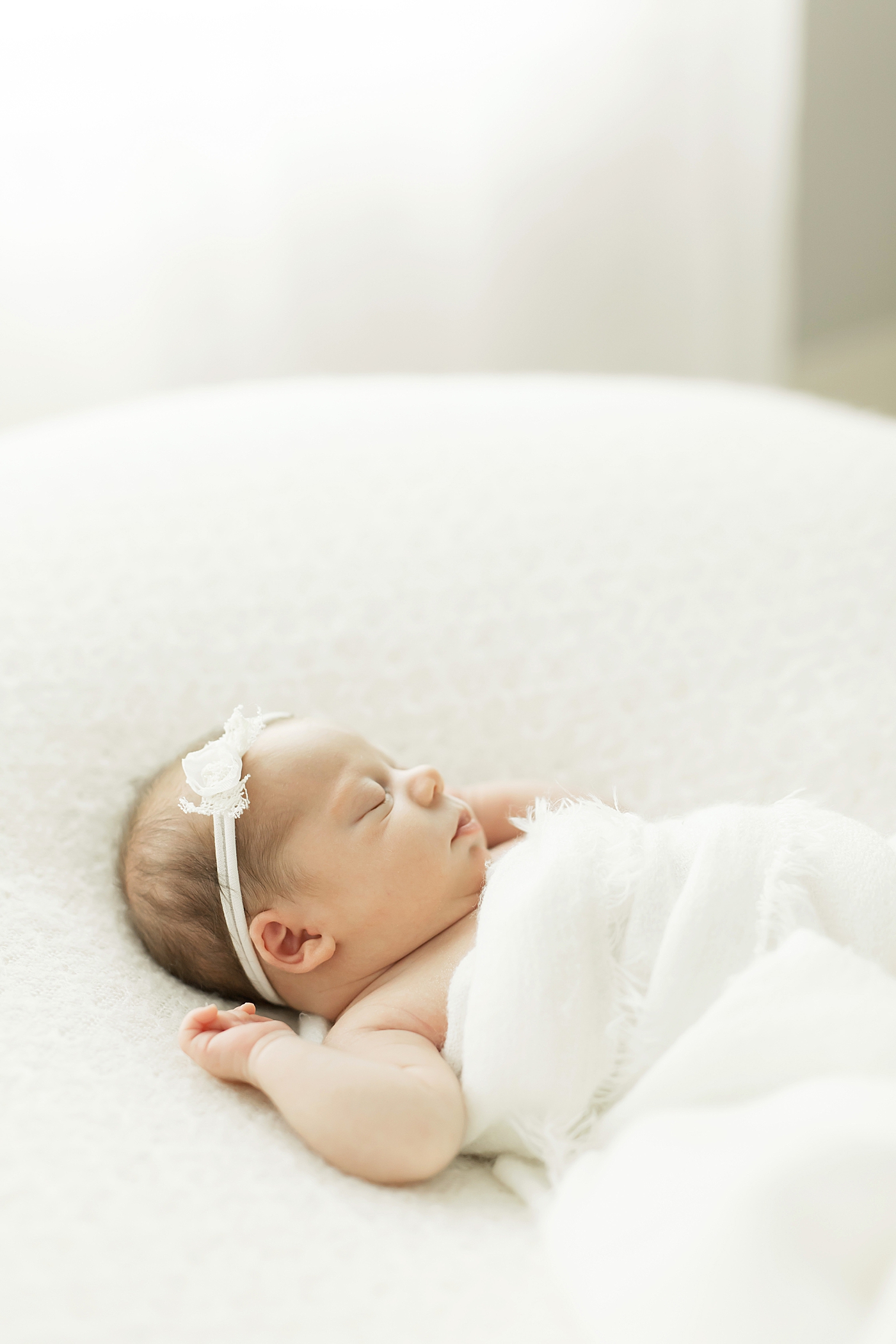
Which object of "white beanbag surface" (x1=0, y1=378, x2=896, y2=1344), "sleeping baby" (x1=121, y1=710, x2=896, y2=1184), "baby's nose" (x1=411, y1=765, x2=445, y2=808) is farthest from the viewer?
"white beanbag surface" (x1=0, y1=378, x2=896, y2=1344)

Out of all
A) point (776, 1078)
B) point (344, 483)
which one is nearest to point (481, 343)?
point (344, 483)

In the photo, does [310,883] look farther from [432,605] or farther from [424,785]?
[432,605]

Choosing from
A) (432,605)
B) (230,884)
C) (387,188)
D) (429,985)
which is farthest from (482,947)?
(387,188)

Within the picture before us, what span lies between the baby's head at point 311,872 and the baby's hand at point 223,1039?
0.08 m

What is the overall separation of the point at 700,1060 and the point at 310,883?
0.32 metres

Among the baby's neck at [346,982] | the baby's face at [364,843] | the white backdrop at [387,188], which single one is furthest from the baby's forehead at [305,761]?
the white backdrop at [387,188]

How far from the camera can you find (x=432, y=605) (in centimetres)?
114

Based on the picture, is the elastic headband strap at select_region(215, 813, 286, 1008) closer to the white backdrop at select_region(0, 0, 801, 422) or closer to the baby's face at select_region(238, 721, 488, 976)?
the baby's face at select_region(238, 721, 488, 976)

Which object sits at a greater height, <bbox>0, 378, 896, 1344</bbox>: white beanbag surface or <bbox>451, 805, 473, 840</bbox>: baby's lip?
<bbox>0, 378, 896, 1344</bbox>: white beanbag surface

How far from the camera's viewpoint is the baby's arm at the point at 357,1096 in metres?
0.72

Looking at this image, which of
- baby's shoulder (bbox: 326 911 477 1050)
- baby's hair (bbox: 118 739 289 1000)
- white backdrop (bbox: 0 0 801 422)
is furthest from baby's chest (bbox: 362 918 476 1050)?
white backdrop (bbox: 0 0 801 422)

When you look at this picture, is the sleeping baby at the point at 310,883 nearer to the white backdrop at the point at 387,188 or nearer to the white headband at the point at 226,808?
the white headband at the point at 226,808

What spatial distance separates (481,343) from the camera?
2.06 metres

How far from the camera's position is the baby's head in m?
0.88
